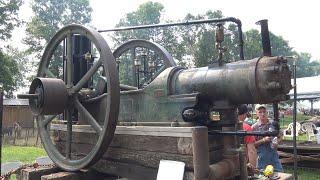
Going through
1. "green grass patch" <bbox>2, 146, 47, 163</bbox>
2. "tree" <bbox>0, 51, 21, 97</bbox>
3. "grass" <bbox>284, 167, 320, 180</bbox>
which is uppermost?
"tree" <bbox>0, 51, 21, 97</bbox>

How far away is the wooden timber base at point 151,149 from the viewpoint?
9.99 feet

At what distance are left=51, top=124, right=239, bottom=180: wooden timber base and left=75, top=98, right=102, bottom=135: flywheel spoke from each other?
156mm

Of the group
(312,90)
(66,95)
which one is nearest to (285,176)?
(66,95)

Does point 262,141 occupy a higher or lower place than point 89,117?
lower

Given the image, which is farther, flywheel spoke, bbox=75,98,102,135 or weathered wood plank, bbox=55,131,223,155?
flywheel spoke, bbox=75,98,102,135

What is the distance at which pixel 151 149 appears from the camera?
3.46 metres

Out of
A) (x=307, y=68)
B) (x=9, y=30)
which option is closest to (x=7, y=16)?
(x=9, y=30)

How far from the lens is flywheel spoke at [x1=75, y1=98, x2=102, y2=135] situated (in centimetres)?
378

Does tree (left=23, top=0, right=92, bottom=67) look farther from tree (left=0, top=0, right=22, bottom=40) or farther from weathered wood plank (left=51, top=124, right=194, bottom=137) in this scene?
weathered wood plank (left=51, top=124, right=194, bottom=137)

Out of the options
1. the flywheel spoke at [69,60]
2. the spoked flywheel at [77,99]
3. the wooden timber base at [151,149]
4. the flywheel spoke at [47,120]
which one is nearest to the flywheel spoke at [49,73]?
the spoked flywheel at [77,99]

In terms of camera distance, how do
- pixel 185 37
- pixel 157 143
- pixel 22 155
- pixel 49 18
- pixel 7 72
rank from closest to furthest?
pixel 157 143 → pixel 22 155 → pixel 7 72 → pixel 49 18 → pixel 185 37

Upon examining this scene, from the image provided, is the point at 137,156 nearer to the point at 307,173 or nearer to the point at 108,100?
the point at 108,100

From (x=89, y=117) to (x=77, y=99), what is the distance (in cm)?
30

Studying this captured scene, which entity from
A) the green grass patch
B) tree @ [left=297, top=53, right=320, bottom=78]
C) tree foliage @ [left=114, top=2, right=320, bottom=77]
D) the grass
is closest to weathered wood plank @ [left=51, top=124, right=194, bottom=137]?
the grass
